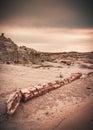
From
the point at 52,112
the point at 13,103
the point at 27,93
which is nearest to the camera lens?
the point at 13,103

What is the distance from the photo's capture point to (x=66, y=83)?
6898 mm

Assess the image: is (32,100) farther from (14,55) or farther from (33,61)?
(33,61)

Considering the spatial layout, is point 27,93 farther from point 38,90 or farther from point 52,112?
point 52,112

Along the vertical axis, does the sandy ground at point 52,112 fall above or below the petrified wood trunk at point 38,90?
below

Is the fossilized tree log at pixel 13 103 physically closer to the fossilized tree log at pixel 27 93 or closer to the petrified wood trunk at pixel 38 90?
the fossilized tree log at pixel 27 93

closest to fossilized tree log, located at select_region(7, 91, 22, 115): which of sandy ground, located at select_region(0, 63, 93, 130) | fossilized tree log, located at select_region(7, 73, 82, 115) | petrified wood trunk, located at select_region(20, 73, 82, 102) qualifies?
fossilized tree log, located at select_region(7, 73, 82, 115)

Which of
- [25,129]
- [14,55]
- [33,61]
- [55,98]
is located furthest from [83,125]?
[33,61]

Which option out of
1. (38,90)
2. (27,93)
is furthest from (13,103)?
(38,90)

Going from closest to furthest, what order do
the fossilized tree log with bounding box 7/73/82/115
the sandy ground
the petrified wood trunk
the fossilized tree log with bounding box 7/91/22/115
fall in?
1. the sandy ground
2. the fossilized tree log with bounding box 7/91/22/115
3. the fossilized tree log with bounding box 7/73/82/115
4. the petrified wood trunk

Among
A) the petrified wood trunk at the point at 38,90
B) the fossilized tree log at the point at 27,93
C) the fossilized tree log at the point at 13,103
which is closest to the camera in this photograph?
the fossilized tree log at the point at 13,103

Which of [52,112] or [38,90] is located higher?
[38,90]

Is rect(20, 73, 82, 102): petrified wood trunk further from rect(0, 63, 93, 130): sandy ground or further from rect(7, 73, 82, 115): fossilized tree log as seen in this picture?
rect(0, 63, 93, 130): sandy ground

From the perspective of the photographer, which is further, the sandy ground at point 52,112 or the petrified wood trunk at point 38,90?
the petrified wood trunk at point 38,90

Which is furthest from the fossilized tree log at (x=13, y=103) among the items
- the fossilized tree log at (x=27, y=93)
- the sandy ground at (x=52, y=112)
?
the sandy ground at (x=52, y=112)
